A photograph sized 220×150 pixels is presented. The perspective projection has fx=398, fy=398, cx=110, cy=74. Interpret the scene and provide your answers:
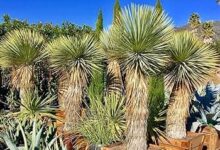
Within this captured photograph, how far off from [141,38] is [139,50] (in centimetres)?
17

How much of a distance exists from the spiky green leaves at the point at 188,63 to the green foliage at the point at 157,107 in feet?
1.62

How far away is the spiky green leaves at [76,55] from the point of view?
7.60m

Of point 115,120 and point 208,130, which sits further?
point 208,130

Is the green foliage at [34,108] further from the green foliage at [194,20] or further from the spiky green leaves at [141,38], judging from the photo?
the green foliage at [194,20]

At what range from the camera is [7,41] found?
858 centimetres

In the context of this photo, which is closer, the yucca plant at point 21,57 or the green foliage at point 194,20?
the yucca plant at point 21,57

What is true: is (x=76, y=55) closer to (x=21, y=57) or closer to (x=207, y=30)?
(x=21, y=57)

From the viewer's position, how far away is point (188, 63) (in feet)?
20.4

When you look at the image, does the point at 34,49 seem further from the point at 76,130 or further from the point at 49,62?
the point at 76,130

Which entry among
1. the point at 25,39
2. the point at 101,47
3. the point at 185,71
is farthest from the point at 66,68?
the point at 185,71

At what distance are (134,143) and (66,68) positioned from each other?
2.66m

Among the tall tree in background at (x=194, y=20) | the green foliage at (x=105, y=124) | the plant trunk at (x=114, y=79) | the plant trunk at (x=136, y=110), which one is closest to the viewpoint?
the plant trunk at (x=136, y=110)

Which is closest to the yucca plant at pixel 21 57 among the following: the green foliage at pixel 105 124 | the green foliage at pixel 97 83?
the green foliage at pixel 97 83

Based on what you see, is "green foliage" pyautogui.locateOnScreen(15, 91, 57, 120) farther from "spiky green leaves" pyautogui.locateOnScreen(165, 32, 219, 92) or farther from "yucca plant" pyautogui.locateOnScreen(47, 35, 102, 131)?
"spiky green leaves" pyautogui.locateOnScreen(165, 32, 219, 92)
